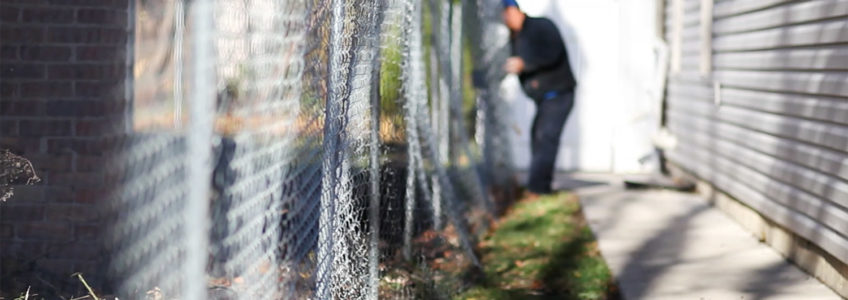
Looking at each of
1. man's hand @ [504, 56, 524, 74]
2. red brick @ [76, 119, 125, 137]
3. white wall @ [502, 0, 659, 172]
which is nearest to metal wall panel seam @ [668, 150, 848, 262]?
man's hand @ [504, 56, 524, 74]

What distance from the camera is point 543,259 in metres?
7.64

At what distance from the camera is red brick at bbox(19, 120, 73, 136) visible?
5426mm

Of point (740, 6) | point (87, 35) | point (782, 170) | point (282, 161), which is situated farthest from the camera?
point (740, 6)

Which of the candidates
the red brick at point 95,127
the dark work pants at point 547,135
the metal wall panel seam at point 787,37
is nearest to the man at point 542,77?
the dark work pants at point 547,135

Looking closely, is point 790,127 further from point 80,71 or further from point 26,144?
point 26,144

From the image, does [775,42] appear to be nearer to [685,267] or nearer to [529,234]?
[685,267]

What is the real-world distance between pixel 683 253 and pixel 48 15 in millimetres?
4346

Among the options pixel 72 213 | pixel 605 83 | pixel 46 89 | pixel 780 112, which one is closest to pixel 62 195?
pixel 72 213

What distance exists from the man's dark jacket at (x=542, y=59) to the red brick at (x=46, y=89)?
18.6ft

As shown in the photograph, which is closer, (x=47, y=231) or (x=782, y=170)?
(x=47, y=231)

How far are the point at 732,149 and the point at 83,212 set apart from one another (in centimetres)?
520

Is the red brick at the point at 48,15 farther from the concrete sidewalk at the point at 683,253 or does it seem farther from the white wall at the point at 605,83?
the white wall at the point at 605,83

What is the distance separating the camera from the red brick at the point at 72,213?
219 inches

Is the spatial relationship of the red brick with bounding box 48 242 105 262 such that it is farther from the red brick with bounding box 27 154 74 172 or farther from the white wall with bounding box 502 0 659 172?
the white wall with bounding box 502 0 659 172
